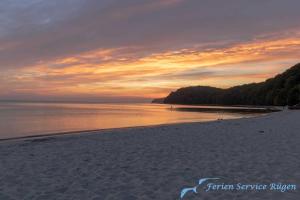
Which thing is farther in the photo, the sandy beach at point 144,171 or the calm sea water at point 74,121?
the calm sea water at point 74,121

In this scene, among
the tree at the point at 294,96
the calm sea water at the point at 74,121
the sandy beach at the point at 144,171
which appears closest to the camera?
the sandy beach at the point at 144,171

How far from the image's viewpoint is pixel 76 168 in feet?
35.7

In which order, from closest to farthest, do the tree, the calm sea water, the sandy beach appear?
1. the sandy beach
2. the calm sea water
3. the tree

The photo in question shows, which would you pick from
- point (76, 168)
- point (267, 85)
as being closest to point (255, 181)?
point (76, 168)

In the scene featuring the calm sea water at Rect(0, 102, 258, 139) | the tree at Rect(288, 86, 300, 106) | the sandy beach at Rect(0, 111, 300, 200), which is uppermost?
the tree at Rect(288, 86, 300, 106)

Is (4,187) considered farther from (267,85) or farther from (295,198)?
(267,85)

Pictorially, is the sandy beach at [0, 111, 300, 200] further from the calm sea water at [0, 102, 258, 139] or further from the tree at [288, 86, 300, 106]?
the tree at [288, 86, 300, 106]

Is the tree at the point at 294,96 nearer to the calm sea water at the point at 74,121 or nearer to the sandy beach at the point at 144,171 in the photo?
the calm sea water at the point at 74,121

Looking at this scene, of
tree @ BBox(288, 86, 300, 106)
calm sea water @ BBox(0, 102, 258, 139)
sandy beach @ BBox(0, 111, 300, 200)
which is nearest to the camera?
sandy beach @ BBox(0, 111, 300, 200)

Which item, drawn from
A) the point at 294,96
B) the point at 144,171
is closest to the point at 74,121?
the point at 144,171

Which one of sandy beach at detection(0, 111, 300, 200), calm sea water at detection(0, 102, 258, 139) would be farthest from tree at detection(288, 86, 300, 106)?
sandy beach at detection(0, 111, 300, 200)

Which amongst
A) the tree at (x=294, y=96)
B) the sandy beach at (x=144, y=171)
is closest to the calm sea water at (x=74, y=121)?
the sandy beach at (x=144, y=171)

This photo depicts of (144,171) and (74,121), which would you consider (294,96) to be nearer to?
(74,121)

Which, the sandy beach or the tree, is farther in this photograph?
the tree
